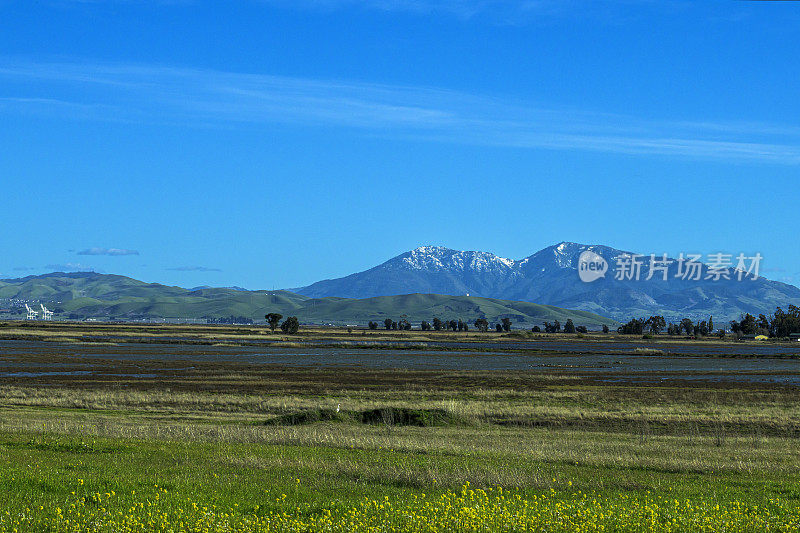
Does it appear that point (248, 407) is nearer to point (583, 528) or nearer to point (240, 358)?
point (583, 528)

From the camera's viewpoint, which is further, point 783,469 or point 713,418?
point 713,418

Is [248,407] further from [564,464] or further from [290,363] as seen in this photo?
[290,363]

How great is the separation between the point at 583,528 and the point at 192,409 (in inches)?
1457

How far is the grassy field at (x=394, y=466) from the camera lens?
1415 cm

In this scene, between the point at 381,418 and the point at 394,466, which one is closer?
the point at 394,466

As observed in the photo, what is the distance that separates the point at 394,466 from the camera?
70.6ft

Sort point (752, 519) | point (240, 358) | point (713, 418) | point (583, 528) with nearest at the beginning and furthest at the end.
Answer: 1. point (583, 528)
2. point (752, 519)
3. point (713, 418)
4. point (240, 358)

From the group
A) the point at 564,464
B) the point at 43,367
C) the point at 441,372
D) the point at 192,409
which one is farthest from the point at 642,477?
the point at 43,367

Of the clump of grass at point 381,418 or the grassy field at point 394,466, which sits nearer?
the grassy field at point 394,466

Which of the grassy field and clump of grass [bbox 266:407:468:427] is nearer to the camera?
the grassy field

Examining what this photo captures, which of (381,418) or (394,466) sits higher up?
(394,466)

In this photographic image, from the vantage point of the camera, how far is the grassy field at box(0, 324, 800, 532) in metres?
14.1

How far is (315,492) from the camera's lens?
1778 cm

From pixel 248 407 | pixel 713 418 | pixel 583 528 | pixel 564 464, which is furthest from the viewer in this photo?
pixel 248 407
